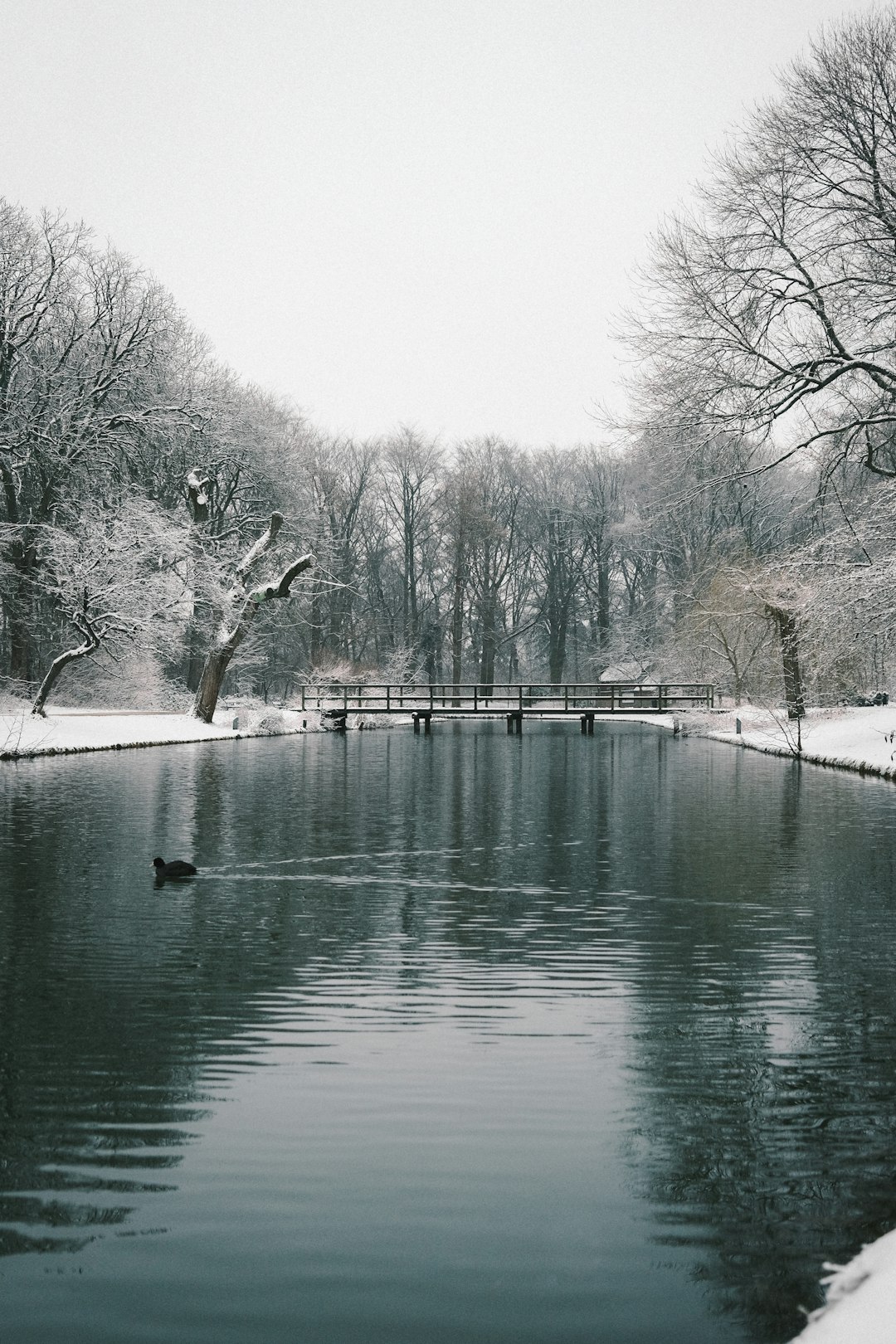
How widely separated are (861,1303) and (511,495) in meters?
65.3

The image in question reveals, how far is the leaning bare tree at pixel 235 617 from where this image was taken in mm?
39625

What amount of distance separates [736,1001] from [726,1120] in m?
2.10

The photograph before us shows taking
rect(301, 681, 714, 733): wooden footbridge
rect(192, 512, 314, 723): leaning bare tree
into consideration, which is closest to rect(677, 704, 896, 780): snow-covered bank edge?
rect(301, 681, 714, 733): wooden footbridge

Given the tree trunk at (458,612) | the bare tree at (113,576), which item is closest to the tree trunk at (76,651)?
the bare tree at (113,576)

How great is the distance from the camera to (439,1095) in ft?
18.8

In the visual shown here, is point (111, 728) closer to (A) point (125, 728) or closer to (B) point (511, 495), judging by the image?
(A) point (125, 728)

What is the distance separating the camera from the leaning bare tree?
3962cm

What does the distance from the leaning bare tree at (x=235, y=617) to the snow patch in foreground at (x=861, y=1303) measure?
1422 inches

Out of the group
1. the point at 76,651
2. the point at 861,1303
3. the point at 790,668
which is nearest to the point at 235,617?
the point at 76,651

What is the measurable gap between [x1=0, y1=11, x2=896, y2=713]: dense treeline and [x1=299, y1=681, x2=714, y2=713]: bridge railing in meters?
1.32

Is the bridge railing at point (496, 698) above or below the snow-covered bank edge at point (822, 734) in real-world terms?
above

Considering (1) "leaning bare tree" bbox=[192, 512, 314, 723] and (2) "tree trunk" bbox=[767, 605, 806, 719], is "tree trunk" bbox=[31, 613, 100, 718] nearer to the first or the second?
(1) "leaning bare tree" bbox=[192, 512, 314, 723]

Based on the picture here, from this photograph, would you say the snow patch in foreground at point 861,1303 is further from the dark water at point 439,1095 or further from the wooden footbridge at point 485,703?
the wooden footbridge at point 485,703

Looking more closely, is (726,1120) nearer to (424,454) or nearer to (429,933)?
(429,933)
